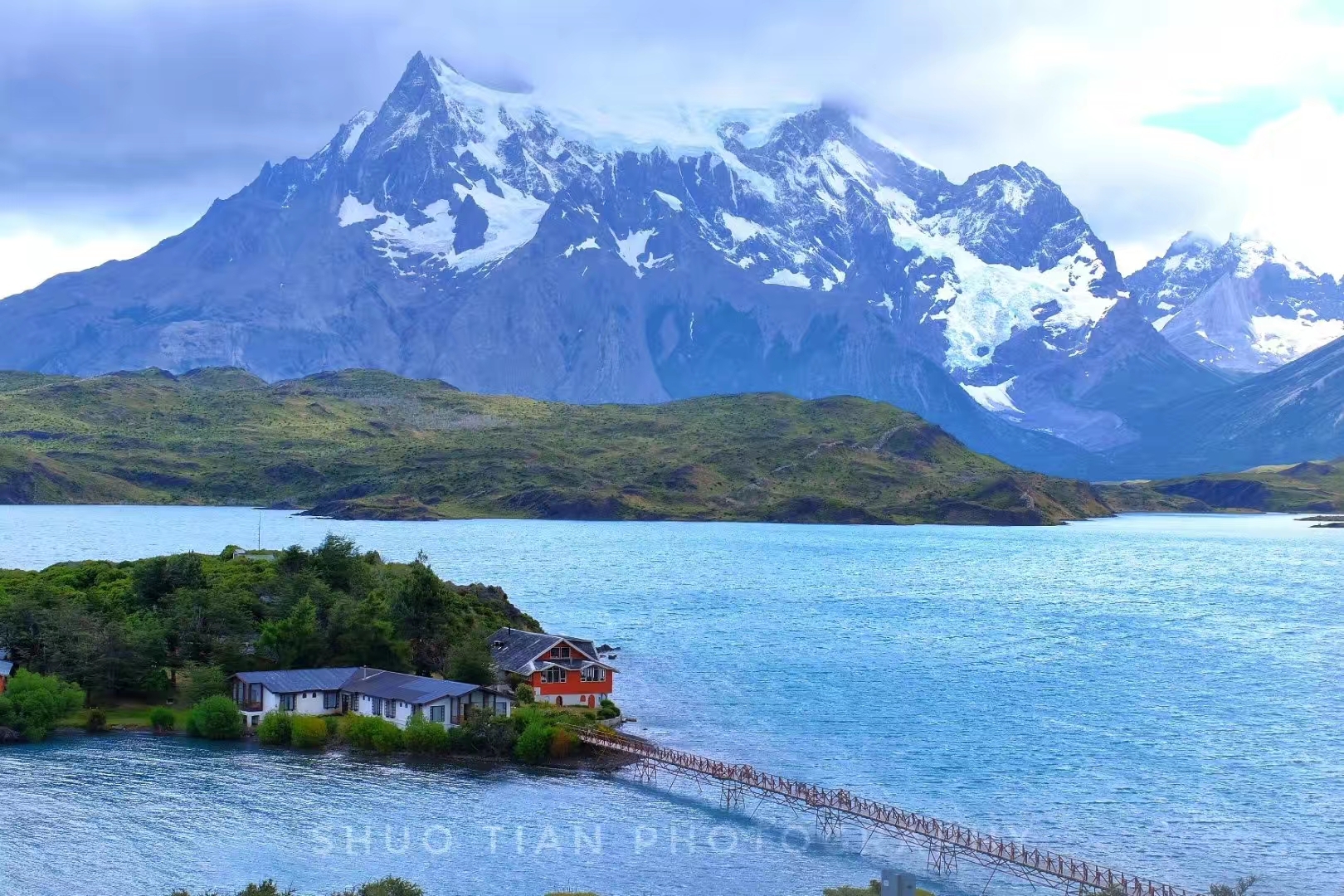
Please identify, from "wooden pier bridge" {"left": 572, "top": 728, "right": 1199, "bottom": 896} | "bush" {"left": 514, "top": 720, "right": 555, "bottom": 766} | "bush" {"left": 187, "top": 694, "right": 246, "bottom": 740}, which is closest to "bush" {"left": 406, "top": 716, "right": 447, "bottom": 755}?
"bush" {"left": 514, "top": 720, "right": 555, "bottom": 766}

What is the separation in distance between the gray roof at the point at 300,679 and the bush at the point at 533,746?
630 inches

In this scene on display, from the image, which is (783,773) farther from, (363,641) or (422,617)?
(422,617)

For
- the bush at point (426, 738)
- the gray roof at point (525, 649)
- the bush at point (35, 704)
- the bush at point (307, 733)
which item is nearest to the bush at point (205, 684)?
the bush at point (35, 704)

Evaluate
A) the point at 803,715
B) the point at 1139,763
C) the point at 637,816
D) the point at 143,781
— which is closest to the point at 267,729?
the point at 143,781

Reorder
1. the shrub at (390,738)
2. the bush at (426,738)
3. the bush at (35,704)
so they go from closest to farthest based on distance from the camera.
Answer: the bush at (426,738)
the shrub at (390,738)
the bush at (35,704)

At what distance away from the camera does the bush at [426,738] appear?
90.8 metres

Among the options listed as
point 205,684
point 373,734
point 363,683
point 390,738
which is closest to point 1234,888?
point 390,738

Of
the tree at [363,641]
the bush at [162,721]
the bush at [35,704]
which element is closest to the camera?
the bush at [35,704]

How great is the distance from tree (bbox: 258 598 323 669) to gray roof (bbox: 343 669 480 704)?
17.8ft

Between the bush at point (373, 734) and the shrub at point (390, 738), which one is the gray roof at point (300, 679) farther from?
the shrub at point (390, 738)

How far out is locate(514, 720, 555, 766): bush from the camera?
89.2 metres

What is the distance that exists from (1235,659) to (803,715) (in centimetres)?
5329

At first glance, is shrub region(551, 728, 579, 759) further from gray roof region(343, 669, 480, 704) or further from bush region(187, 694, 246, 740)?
bush region(187, 694, 246, 740)

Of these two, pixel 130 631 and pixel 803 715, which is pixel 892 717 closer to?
pixel 803 715
